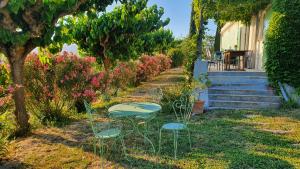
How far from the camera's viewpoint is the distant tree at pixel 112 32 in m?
13.2

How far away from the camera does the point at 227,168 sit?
15.5 feet

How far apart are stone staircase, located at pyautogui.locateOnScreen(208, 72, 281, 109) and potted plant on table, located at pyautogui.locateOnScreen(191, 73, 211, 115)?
0.35 metres

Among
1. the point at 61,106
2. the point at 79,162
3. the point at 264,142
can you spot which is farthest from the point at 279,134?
the point at 61,106

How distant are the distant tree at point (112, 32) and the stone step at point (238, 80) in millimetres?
5020

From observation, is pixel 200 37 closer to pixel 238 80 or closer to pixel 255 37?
pixel 238 80

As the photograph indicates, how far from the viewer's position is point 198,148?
566cm

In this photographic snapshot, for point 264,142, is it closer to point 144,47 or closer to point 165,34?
point 144,47

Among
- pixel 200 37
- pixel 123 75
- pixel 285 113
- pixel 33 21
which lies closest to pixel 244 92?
pixel 285 113

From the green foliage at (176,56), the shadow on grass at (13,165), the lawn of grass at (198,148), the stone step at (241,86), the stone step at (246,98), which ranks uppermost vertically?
the green foliage at (176,56)

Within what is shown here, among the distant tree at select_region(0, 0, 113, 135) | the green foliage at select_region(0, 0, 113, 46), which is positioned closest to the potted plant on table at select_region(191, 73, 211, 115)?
the distant tree at select_region(0, 0, 113, 135)

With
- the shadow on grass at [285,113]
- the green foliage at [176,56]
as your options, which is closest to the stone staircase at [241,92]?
the shadow on grass at [285,113]

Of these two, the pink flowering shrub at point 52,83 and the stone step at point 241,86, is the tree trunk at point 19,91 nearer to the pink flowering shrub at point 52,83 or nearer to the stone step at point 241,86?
the pink flowering shrub at point 52,83

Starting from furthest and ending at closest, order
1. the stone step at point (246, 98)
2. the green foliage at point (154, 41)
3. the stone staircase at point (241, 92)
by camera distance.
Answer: the green foliage at point (154, 41)
the stone step at point (246, 98)
the stone staircase at point (241, 92)

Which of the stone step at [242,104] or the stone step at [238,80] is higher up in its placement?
the stone step at [238,80]
